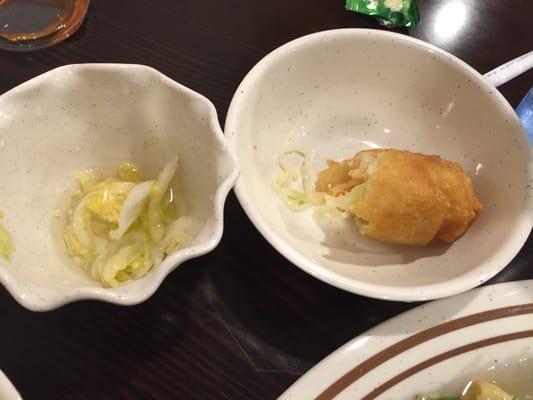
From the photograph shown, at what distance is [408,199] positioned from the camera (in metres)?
1.05

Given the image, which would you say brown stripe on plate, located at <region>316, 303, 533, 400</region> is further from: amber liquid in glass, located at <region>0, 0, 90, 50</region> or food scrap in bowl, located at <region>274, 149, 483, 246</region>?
amber liquid in glass, located at <region>0, 0, 90, 50</region>

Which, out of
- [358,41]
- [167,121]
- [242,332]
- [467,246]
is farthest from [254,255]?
[358,41]

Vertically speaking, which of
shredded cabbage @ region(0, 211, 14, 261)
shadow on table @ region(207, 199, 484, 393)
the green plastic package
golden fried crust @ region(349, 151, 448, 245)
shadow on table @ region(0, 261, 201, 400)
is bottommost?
shadow on table @ region(0, 261, 201, 400)

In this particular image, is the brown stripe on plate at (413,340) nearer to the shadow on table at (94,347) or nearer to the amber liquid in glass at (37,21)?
the shadow on table at (94,347)

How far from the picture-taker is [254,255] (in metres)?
1.05

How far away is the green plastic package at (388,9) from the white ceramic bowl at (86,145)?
0.70m

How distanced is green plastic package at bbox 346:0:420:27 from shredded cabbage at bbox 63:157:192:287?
0.72 metres

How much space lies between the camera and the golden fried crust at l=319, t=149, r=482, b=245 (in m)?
1.05

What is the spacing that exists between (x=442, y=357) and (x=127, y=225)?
0.58 meters

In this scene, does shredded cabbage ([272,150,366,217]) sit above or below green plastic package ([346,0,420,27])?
below

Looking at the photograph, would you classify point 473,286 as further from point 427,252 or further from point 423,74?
point 423,74

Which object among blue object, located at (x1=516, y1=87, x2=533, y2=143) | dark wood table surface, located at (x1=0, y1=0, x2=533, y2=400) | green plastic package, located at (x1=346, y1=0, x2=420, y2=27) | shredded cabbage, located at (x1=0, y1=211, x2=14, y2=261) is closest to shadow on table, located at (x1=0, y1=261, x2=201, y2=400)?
dark wood table surface, located at (x1=0, y1=0, x2=533, y2=400)

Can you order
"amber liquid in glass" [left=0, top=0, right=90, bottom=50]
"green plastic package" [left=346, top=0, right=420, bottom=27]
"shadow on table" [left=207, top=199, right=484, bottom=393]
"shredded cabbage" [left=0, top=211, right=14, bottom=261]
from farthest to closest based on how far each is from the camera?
"green plastic package" [left=346, top=0, right=420, bottom=27]
"amber liquid in glass" [left=0, top=0, right=90, bottom=50]
"shadow on table" [left=207, top=199, right=484, bottom=393]
"shredded cabbage" [left=0, top=211, right=14, bottom=261]

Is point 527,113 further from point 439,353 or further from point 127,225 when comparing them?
point 127,225
